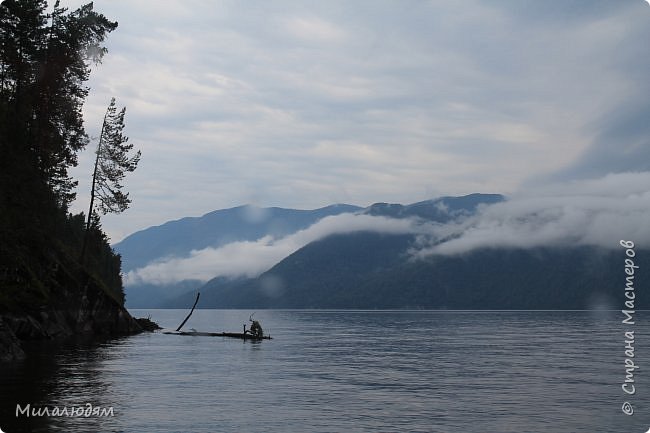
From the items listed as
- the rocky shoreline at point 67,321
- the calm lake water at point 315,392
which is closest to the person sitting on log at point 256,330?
the rocky shoreline at point 67,321

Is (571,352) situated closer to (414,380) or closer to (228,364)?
(414,380)

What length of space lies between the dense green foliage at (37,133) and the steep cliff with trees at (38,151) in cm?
10

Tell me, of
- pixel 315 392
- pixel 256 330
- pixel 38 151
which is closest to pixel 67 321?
pixel 38 151

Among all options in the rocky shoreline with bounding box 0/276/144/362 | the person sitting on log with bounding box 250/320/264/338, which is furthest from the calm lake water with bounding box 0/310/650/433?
the person sitting on log with bounding box 250/320/264/338

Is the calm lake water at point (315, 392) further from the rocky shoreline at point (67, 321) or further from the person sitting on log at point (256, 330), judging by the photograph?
the person sitting on log at point (256, 330)

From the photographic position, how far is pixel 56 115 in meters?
68.9

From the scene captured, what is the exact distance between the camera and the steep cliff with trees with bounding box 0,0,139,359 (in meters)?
59.8

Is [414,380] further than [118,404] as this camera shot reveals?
Yes

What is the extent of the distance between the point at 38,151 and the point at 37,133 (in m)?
1.93

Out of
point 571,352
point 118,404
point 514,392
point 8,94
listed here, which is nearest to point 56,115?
point 8,94

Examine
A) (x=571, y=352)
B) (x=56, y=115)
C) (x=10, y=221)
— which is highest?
(x=56, y=115)

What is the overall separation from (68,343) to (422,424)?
4722cm

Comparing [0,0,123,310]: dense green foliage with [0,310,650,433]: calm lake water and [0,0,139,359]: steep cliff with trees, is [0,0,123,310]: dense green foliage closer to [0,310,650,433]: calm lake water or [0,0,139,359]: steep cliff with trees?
[0,0,139,359]: steep cliff with trees

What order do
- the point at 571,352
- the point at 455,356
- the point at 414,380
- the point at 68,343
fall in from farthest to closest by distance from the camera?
the point at 571,352, the point at 455,356, the point at 68,343, the point at 414,380
